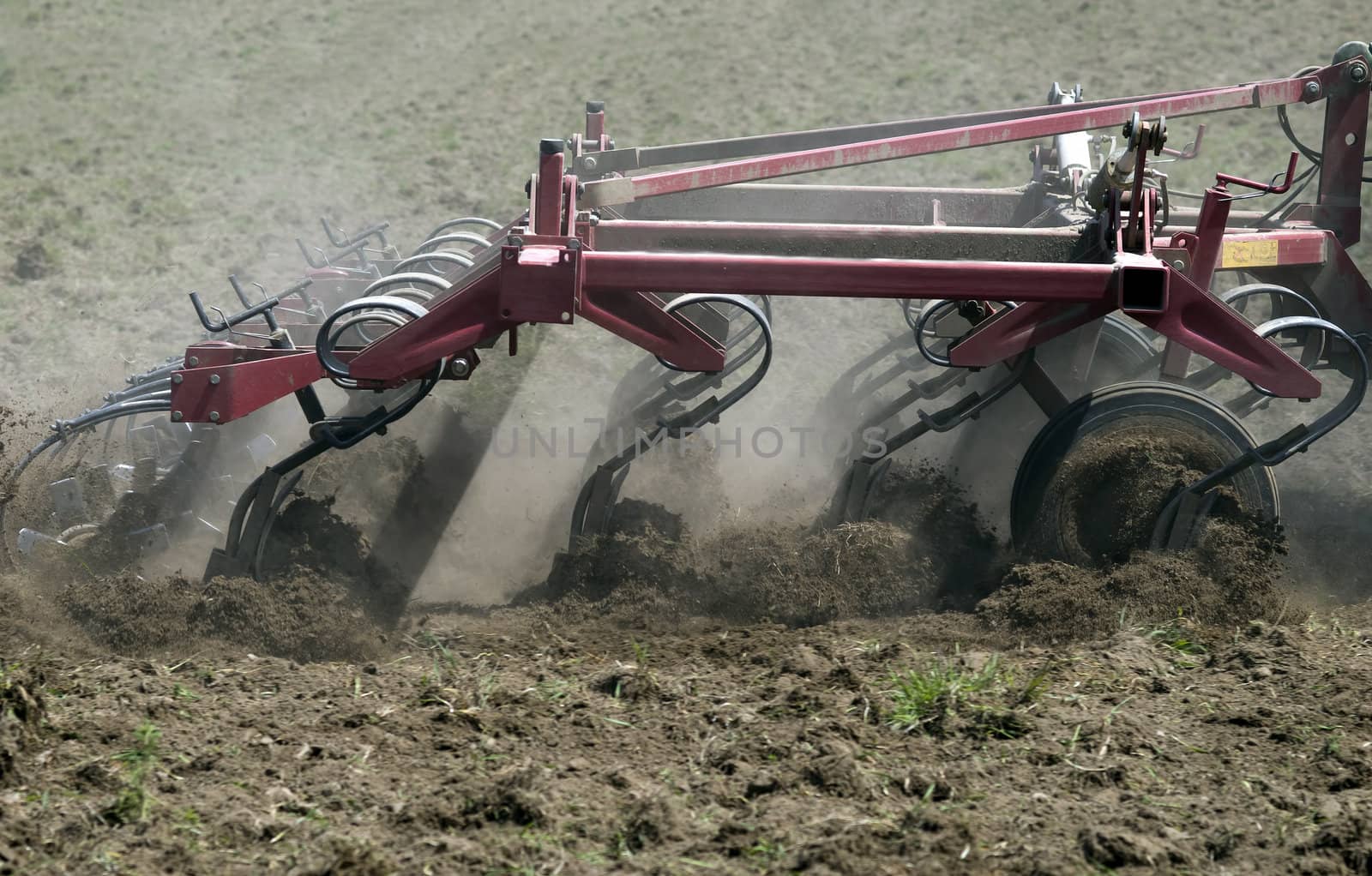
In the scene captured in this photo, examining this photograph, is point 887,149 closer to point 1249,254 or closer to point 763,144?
point 763,144

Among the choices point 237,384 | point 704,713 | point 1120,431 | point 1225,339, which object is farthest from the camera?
point 1120,431

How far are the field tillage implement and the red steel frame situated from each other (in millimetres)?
11

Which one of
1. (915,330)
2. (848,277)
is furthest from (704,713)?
(915,330)

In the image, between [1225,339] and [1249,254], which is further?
[1249,254]

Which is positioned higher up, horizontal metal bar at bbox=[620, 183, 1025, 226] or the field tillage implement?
horizontal metal bar at bbox=[620, 183, 1025, 226]

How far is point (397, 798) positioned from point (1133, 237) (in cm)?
394

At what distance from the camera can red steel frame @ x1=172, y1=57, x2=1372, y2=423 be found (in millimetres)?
5480

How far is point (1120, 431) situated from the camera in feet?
19.5

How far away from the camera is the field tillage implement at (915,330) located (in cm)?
554

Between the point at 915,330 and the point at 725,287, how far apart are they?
1168 millimetres

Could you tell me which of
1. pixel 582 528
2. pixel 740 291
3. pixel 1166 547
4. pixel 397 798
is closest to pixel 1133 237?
pixel 1166 547

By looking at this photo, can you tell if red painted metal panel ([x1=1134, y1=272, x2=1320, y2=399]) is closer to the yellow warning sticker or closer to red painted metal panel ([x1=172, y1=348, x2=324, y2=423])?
the yellow warning sticker

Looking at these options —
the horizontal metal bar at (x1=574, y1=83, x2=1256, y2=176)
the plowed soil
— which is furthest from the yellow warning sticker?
the horizontal metal bar at (x1=574, y1=83, x2=1256, y2=176)

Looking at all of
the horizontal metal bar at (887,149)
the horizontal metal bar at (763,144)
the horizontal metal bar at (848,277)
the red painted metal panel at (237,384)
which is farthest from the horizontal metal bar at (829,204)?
the red painted metal panel at (237,384)
